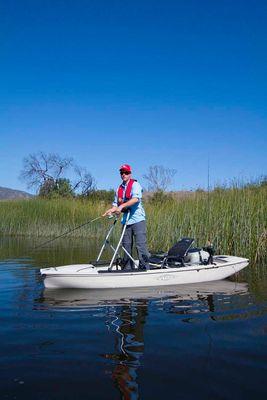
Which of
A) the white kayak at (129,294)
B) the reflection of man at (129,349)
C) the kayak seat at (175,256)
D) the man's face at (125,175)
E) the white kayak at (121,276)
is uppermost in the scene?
the man's face at (125,175)

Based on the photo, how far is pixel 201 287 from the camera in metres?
7.92

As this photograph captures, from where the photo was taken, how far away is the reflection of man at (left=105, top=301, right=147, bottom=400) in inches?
139

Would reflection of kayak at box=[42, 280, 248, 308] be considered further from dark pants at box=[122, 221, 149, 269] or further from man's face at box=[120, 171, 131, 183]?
man's face at box=[120, 171, 131, 183]

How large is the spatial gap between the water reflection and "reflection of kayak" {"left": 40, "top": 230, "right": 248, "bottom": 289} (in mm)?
144

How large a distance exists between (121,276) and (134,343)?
2.82m

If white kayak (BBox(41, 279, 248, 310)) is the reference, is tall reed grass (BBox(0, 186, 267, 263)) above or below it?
above

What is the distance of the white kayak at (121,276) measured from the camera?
724cm

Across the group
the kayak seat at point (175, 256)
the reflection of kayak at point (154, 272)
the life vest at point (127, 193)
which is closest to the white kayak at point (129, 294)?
the reflection of kayak at point (154, 272)

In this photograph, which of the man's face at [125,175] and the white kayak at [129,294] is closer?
the white kayak at [129,294]

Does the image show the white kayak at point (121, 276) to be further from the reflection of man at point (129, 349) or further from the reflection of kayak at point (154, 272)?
the reflection of man at point (129, 349)

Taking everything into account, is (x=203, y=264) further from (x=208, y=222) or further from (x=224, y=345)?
(x=224, y=345)

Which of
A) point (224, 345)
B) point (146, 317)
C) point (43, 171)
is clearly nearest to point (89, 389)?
point (224, 345)

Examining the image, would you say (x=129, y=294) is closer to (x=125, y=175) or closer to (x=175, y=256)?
(x=175, y=256)

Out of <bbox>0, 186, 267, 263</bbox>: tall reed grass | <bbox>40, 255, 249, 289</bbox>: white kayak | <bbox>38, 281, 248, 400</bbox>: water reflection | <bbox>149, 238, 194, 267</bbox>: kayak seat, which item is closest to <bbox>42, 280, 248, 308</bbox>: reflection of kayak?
<bbox>38, 281, 248, 400</bbox>: water reflection
